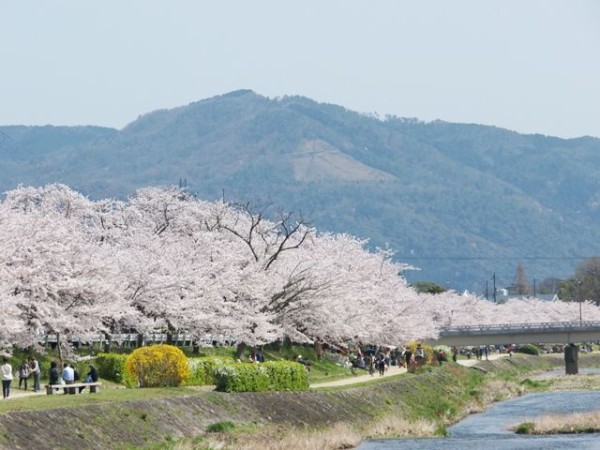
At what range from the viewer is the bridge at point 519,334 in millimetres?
134875

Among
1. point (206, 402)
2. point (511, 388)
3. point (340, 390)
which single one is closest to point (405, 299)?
point (511, 388)

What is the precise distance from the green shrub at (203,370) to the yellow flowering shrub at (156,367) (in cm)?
141

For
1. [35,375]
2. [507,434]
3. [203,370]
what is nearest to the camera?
[35,375]

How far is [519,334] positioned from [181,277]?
232ft

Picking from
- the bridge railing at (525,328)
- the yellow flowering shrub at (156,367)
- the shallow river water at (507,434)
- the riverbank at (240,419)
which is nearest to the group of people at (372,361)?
the riverbank at (240,419)

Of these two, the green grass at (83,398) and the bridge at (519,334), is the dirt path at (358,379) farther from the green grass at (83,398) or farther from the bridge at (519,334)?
the bridge at (519,334)

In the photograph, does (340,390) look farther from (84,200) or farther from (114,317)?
(84,200)

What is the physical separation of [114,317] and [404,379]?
80.1 feet

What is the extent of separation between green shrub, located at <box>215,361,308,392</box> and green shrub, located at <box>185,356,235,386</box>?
1.63m

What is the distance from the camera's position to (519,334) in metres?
137

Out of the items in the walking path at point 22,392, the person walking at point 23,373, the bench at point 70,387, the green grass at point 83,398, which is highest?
the person walking at point 23,373

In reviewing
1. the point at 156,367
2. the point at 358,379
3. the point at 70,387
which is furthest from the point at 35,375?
the point at 358,379

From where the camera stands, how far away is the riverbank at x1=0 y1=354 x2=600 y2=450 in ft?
129

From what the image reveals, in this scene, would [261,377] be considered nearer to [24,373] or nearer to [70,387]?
[24,373]
